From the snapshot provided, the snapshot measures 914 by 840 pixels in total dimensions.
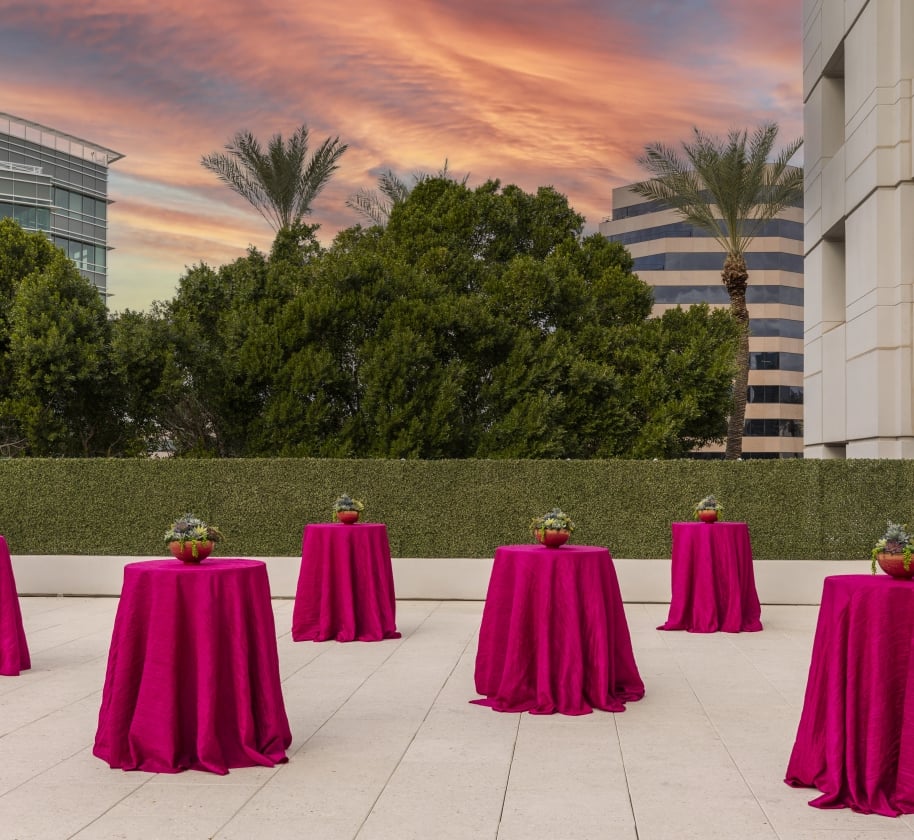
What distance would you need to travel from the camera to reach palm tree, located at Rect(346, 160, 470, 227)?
31438mm

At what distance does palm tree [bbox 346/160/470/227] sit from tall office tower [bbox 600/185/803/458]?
5405cm

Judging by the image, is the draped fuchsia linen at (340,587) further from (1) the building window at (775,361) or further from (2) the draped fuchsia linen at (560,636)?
(1) the building window at (775,361)

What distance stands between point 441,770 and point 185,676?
140 cm

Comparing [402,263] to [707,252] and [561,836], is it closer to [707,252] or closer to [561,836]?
[561,836]

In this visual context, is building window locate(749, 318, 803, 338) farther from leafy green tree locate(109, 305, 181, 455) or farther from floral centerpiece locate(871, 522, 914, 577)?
floral centerpiece locate(871, 522, 914, 577)

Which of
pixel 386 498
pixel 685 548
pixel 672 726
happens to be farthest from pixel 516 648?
pixel 386 498

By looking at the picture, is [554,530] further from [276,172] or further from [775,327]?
[775,327]

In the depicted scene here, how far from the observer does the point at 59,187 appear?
65.8m

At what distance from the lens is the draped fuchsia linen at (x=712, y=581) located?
1115 cm

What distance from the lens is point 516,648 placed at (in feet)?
23.8

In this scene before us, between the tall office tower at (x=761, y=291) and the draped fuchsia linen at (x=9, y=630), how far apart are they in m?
75.2

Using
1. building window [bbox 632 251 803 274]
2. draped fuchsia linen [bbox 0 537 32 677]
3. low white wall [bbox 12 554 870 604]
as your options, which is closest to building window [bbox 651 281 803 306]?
building window [bbox 632 251 803 274]

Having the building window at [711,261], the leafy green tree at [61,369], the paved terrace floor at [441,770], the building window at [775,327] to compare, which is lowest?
the paved terrace floor at [441,770]

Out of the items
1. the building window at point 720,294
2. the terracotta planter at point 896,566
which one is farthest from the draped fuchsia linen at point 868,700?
the building window at point 720,294
